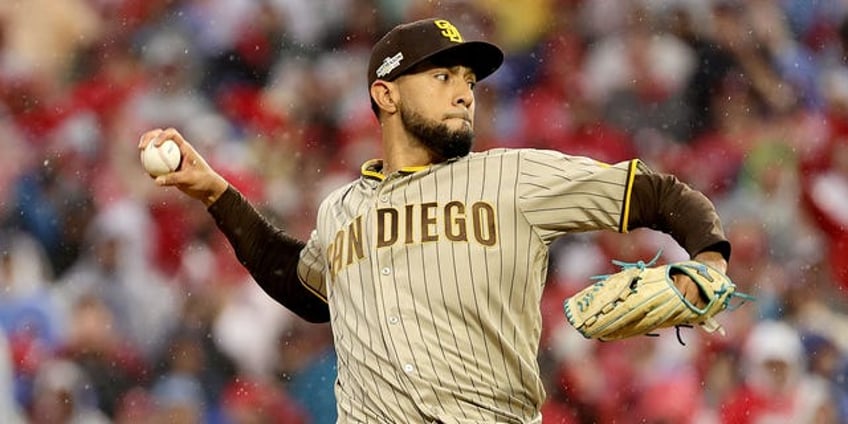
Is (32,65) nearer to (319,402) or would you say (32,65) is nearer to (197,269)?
(197,269)

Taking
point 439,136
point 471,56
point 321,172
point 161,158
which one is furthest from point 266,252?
point 321,172

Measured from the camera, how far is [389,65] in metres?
3.26

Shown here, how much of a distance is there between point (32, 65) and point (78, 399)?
1.58m

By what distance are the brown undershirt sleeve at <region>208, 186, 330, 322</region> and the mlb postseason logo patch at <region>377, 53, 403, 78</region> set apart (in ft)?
1.85

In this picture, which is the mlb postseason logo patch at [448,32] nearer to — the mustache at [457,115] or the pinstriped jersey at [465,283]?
the mustache at [457,115]

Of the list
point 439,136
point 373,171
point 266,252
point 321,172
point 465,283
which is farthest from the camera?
point 321,172

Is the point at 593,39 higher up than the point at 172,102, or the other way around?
the point at 172,102

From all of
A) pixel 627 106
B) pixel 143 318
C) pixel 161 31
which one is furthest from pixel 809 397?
pixel 161 31

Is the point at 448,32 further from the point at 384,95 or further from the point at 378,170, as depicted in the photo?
the point at 378,170

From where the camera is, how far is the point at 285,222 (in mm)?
5742

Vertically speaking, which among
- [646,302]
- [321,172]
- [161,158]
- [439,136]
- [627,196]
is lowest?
[321,172]

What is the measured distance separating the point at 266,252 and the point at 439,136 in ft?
2.23

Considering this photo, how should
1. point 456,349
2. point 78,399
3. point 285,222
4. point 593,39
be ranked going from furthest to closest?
1. point 593,39
2. point 285,222
3. point 78,399
4. point 456,349

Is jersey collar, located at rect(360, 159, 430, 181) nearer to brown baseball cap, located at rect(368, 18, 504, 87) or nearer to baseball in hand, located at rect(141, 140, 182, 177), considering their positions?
brown baseball cap, located at rect(368, 18, 504, 87)
